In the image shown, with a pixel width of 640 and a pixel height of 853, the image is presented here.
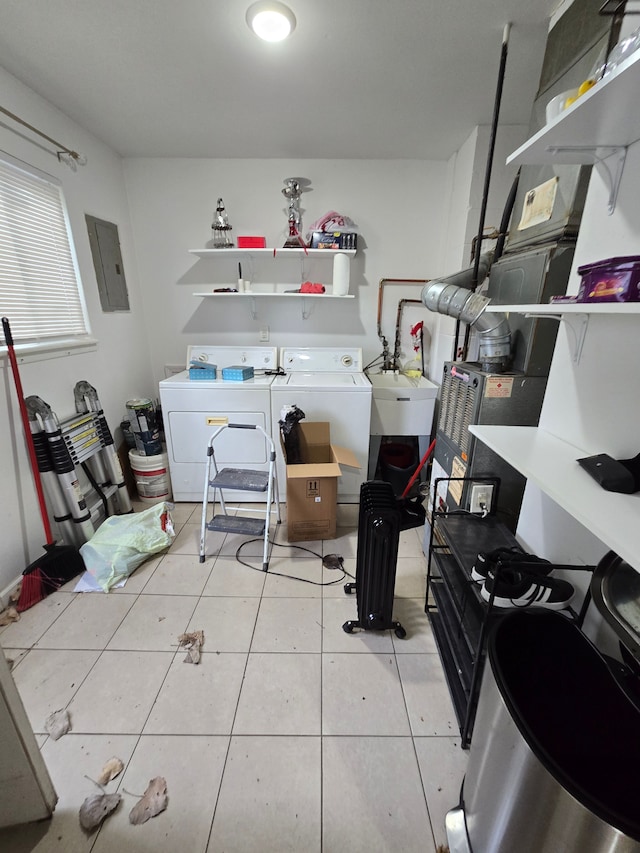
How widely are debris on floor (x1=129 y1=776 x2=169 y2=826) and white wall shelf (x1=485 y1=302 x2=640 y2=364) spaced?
6.00 ft

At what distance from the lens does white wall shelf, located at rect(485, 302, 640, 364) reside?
2.50 feet

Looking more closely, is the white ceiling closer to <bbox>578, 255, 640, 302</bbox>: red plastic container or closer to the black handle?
the black handle

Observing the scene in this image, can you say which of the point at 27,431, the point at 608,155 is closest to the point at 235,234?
the point at 27,431

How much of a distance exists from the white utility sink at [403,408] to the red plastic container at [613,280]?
1795mm

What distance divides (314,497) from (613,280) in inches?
69.3

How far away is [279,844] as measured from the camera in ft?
3.29

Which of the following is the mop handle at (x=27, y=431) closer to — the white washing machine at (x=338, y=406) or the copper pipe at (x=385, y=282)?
the white washing machine at (x=338, y=406)

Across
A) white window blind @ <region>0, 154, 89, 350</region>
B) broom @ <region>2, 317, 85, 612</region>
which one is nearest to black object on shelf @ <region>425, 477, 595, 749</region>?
broom @ <region>2, 317, 85, 612</region>

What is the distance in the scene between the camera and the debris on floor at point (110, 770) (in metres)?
1.14

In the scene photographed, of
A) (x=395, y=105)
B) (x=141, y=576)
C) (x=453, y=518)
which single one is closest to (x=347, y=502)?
(x=453, y=518)

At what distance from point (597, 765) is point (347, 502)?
1998mm

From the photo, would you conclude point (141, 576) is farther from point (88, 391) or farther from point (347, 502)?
point (347, 502)

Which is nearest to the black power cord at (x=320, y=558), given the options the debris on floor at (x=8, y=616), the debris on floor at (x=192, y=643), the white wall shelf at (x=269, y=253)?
the debris on floor at (x=192, y=643)

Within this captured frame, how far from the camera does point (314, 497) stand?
7.29 ft
